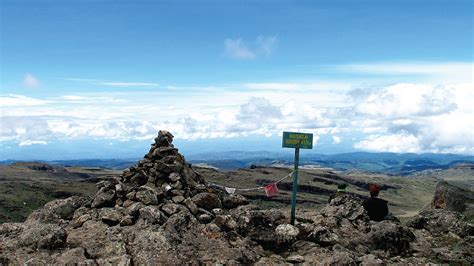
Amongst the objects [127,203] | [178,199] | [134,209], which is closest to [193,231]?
[178,199]

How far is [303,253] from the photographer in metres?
22.6

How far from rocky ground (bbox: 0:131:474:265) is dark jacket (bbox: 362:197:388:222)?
3.33 ft

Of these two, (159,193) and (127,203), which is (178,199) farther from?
(127,203)

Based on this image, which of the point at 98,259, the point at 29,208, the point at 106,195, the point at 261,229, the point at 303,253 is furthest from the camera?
the point at 29,208

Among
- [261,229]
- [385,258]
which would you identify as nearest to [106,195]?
[261,229]

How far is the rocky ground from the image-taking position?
70.3ft

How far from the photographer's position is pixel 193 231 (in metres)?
23.3

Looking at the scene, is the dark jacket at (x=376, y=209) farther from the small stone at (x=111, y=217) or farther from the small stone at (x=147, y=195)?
the small stone at (x=111, y=217)

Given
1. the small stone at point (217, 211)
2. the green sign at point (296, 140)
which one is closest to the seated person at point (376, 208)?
the green sign at point (296, 140)

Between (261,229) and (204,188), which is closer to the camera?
(261,229)

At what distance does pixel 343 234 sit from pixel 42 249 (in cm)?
1596

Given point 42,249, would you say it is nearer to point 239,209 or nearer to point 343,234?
point 239,209

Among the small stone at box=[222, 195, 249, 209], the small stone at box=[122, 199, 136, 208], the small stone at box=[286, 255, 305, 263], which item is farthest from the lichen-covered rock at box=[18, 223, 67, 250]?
the small stone at box=[286, 255, 305, 263]

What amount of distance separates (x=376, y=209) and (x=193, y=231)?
12.6 meters
